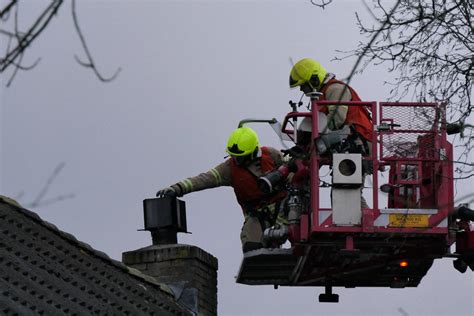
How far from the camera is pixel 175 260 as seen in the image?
40.9ft

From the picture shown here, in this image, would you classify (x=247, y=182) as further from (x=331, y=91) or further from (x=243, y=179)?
(x=331, y=91)

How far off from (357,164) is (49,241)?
255cm

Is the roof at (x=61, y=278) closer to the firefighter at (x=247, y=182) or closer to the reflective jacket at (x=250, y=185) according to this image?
the firefighter at (x=247, y=182)

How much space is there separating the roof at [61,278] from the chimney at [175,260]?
41cm

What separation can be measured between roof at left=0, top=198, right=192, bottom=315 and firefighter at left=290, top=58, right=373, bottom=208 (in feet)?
6.48

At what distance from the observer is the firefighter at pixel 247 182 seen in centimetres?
1280

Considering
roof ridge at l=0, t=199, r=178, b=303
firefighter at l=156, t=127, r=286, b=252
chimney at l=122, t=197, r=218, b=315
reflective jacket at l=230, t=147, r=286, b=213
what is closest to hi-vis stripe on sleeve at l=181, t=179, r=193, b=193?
firefighter at l=156, t=127, r=286, b=252

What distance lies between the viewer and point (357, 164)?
1127 centimetres

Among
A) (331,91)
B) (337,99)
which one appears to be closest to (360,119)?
(331,91)

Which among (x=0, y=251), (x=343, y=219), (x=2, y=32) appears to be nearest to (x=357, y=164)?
(x=343, y=219)

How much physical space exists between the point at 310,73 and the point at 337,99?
118 centimetres

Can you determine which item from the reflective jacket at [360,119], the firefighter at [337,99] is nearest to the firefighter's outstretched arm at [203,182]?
the firefighter at [337,99]

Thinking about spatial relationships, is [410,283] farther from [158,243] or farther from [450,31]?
[450,31]

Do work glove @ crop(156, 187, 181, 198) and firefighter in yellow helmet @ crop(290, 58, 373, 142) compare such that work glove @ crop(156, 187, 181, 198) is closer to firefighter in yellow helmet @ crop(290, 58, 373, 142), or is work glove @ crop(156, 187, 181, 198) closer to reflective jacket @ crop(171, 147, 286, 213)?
reflective jacket @ crop(171, 147, 286, 213)
